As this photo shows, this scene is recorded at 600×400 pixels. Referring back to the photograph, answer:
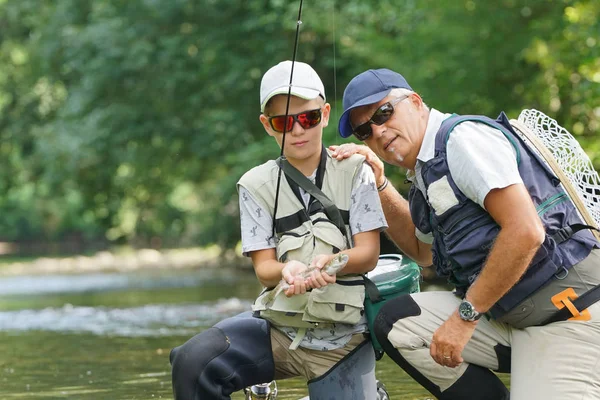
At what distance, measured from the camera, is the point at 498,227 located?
3.96 metres

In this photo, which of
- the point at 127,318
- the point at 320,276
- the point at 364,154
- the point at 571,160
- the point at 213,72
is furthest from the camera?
the point at 213,72

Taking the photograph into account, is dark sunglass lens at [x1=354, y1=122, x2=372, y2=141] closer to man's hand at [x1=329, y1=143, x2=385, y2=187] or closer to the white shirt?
man's hand at [x1=329, y1=143, x2=385, y2=187]

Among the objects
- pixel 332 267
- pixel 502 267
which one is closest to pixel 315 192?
pixel 332 267

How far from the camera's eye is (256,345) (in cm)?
438

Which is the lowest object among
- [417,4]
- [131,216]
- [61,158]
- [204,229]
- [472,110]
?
[131,216]

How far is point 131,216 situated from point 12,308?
1435 inches

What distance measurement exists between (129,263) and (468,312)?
1420 inches

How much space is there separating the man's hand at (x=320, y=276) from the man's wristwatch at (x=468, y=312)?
470 mm

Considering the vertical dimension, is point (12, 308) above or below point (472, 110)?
below

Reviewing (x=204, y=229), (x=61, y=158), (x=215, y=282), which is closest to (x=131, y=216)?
(x=204, y=229)

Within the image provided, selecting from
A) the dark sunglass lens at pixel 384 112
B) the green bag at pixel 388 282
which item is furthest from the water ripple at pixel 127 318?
the dark sunglass lens at pixel 384 112

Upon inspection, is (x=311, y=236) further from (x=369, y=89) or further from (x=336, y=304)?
(x=369, y=89)

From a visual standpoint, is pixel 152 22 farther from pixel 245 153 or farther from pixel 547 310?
pixel 547 310

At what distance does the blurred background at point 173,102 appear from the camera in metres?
11.1
